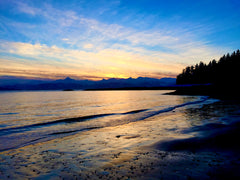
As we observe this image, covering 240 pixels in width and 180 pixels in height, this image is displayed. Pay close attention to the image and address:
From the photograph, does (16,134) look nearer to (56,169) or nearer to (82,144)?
(82,144)

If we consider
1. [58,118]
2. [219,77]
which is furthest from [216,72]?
[58,118]

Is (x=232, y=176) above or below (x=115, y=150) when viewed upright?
above

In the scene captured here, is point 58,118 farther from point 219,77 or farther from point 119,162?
point 219,77

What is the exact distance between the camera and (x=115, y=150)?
769 centimetres

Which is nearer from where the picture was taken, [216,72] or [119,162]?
[119,162]

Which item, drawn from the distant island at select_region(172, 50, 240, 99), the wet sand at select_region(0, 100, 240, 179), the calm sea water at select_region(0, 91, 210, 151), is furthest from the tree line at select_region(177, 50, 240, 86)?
the wet sand at select_region(0, 100, 240, 179)

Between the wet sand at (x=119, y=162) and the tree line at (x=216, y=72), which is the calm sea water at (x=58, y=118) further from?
the tree line at (x=216, y=72)

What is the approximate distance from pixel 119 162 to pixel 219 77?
9291 centimetres

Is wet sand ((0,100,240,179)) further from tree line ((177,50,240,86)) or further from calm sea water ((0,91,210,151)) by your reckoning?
tree line ((177,50,240,86))

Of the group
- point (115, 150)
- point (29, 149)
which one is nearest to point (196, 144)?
point (115, 150)

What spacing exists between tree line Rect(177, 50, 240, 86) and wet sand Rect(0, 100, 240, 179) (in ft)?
250

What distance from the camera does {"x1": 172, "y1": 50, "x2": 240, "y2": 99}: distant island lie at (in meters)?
65.4

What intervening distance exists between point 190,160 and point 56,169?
17.3 ft

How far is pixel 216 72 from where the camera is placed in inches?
3620
